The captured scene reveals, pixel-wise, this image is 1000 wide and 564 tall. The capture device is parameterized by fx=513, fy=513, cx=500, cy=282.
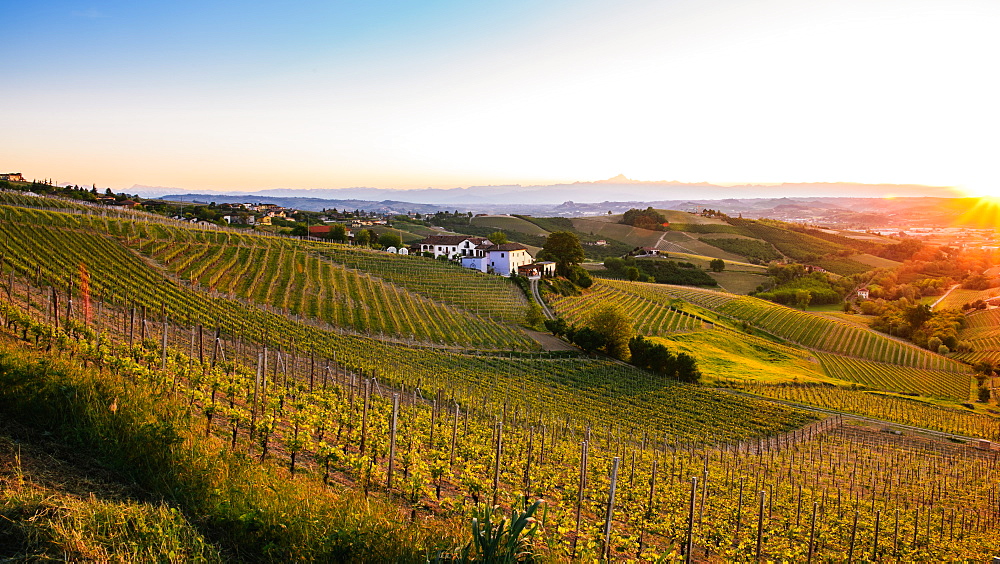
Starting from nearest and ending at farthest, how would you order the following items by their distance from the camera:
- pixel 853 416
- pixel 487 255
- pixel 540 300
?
pixel 853 416 < pixel 540 300 < pixel 487 255

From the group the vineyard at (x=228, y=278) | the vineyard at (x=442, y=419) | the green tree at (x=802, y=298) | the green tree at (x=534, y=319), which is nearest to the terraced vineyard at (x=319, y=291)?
the vineyard at (x=228, y=278)

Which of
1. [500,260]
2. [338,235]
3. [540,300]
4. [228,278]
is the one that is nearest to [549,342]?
[540,300]

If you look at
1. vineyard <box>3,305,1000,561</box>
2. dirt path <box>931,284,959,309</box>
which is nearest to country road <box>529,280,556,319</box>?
vineyard <box>3,305,1000,561</box>

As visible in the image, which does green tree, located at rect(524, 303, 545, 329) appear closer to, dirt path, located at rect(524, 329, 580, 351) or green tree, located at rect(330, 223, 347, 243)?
dirt path, located at rect(524, 329, 580, 351)

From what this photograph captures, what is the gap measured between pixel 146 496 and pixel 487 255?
71.0 meters

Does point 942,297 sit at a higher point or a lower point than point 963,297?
lower

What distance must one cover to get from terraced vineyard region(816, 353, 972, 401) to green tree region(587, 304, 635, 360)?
27.5m

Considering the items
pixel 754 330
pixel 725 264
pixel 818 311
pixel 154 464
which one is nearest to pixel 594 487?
pixel 154 464

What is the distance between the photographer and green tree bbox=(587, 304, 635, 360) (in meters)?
48.7

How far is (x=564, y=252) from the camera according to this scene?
258 ft

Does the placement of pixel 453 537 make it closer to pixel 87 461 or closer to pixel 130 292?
pixel 87 461

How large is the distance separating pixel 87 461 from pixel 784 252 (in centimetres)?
16690

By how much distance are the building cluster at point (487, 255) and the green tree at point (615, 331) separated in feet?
73.6

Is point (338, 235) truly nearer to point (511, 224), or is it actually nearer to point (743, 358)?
point (743, 358)
